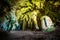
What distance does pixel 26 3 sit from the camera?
18.9 ft

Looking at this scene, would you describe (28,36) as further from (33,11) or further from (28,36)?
(33,11)

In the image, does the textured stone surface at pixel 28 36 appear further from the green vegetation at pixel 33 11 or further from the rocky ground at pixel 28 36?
the green vegetation at pixel 33 11

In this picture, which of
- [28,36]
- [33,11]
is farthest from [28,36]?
[33,11]

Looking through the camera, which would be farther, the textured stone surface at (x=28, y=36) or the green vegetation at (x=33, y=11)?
the green vegetation at (x=33, y=11)

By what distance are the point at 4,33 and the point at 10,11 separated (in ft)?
4.10

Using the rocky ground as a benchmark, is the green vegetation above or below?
above

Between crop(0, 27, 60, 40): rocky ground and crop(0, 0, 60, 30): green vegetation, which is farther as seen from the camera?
crop(0, 0, 60, 30): green vegetation

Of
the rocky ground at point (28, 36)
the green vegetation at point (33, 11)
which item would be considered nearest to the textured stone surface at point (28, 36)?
the rocky ground at point (28, 36)

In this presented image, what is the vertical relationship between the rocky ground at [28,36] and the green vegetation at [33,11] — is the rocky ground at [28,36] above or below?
below

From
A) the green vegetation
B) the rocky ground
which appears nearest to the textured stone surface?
the rocky ground

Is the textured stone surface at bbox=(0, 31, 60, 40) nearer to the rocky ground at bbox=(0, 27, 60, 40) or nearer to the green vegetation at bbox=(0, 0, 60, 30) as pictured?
the rocky ground at bbox=(0, 27, 60, 40)

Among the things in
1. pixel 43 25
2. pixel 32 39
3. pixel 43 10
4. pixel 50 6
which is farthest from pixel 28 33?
pixel 50 6

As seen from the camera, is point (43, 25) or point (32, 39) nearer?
point (32, 39)

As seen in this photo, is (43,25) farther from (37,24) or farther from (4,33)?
(4,33)
